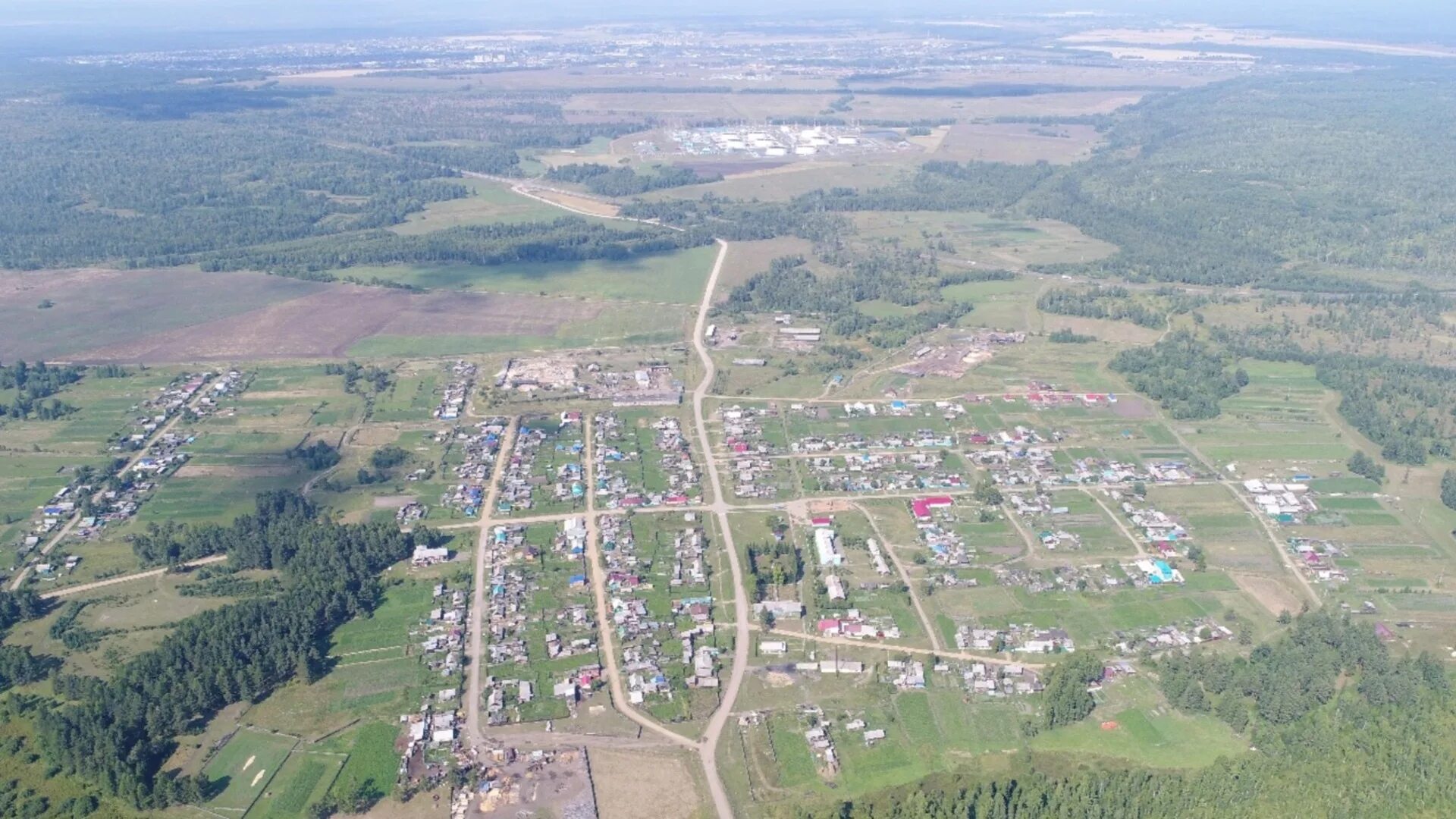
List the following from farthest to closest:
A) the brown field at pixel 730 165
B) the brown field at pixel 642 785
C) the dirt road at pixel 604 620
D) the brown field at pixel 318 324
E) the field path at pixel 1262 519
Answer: the brown field at pixel 730 165 → the brown field at pixel 318 324 → the field path at pixel 1262 519 → the dirt road at pixel 604 620 → the brown field at pixel 642 785

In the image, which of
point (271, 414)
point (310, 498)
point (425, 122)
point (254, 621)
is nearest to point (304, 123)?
point (425, 122)

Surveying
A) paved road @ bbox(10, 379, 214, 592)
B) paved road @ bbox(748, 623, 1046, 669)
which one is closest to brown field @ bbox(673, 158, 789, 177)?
paved road @ bbox(10, 379, 214, 592)

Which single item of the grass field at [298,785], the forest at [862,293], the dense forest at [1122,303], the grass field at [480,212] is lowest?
the grass field at [298,785]

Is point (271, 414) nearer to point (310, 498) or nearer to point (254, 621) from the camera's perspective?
point (310, 498)

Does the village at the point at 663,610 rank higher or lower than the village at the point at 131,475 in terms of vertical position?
lower

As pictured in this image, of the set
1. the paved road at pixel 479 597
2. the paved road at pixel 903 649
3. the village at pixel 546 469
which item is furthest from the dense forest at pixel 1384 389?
the paved road at pixel 479 597

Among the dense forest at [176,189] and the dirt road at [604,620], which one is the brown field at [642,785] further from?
the dense forest at [176,189]
